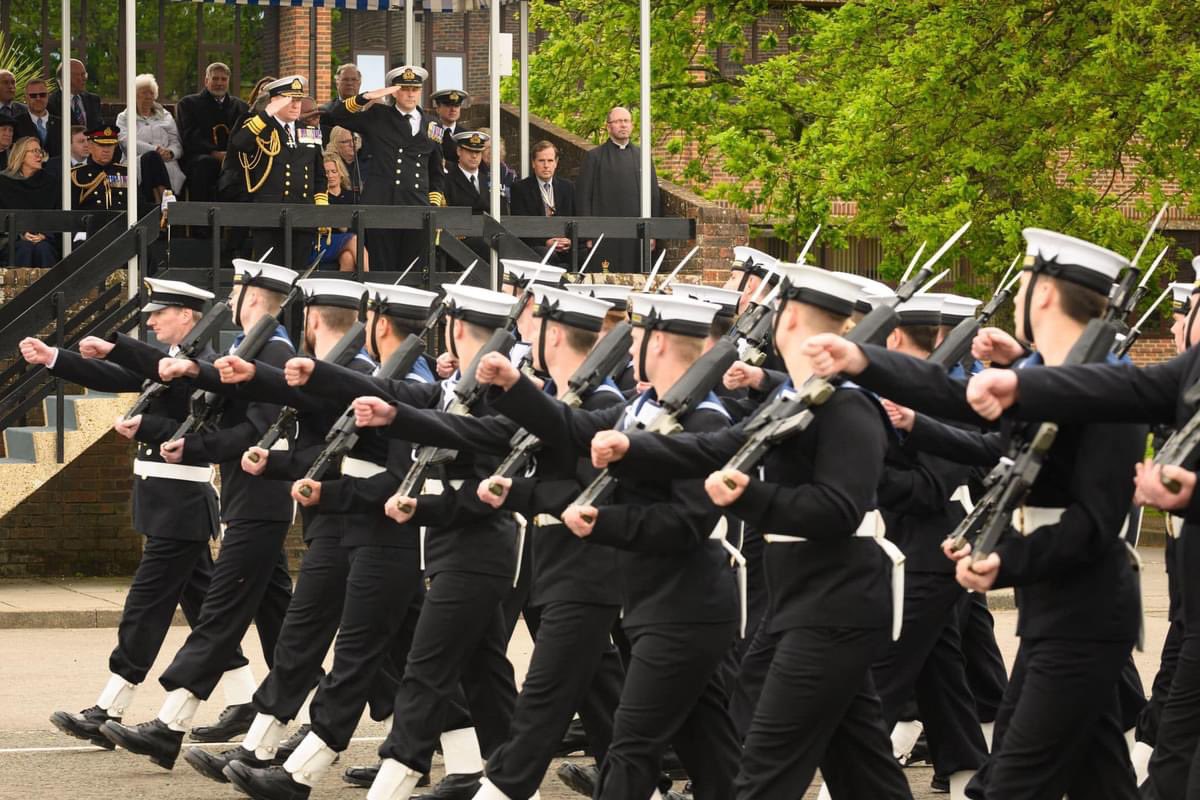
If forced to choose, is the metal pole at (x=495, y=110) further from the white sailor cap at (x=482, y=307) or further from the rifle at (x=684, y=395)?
Answer: the rifle at (x=684, y=395)

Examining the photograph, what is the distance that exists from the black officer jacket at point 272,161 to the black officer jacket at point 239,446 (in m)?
5.61

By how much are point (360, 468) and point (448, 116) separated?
8738 mm

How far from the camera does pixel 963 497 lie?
8.78 m

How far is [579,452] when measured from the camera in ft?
24.2

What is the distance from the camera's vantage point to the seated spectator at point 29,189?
16.0 meters

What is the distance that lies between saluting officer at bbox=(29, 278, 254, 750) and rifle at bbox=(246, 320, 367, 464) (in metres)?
0.69

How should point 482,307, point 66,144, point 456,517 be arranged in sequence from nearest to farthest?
point 456,517 → point 482,307 → point 66,144

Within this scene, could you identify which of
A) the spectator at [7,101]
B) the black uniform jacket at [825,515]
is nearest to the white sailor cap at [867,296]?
the black uniform jacket at [825,515]

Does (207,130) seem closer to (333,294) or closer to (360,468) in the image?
(333,294)

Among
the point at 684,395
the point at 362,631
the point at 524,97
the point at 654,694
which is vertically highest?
the point at 524,97

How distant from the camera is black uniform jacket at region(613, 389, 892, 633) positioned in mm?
6281

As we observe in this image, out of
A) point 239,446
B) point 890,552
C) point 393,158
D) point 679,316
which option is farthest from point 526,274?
point 393,158

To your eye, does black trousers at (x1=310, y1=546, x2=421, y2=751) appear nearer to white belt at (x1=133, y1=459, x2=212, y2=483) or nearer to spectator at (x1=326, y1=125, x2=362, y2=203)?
white belt at (x1=133, y1=459, x2=212, y2=483)

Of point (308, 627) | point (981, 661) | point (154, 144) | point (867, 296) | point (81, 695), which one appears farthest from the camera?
point (154, 144)
